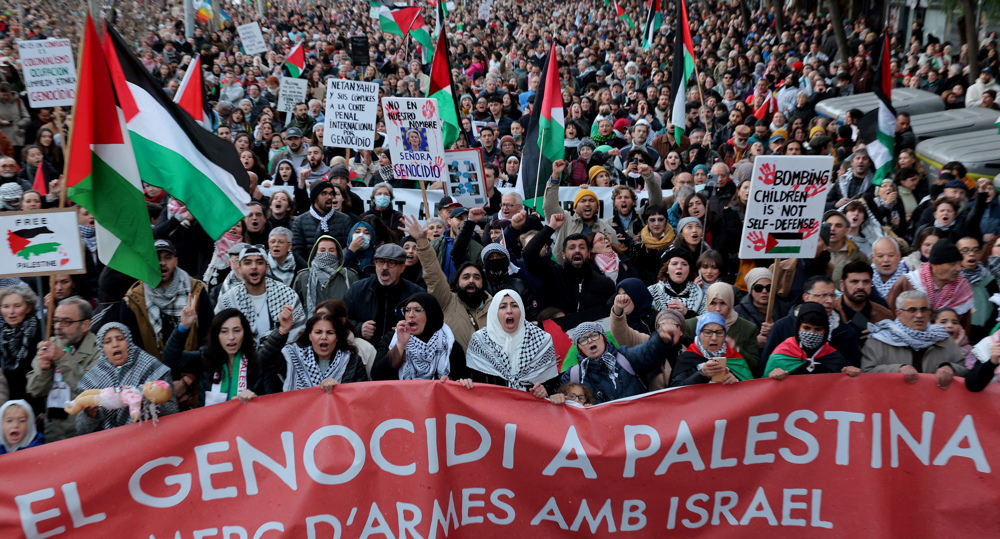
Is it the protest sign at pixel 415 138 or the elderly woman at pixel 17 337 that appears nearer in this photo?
the elderly woman at pixel 17 337

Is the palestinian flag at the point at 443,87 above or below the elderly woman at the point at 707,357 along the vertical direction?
above

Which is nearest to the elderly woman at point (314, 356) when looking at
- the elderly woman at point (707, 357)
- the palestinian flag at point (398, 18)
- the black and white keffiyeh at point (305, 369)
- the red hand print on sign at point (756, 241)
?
the black and white keffiyeh at point (305, 369)

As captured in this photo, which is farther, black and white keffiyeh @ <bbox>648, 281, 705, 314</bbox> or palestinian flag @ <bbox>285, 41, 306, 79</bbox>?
palestinian flag @ <bbox>285, 41, 306, 79</bbox>

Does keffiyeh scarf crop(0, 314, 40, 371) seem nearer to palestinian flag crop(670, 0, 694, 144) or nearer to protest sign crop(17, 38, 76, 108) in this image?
protest sign crop(17, 38, 76, 108)

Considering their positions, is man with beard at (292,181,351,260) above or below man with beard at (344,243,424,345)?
above

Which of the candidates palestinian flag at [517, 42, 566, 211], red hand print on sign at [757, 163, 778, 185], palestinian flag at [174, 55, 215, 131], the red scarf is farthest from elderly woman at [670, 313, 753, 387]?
palestinian flag at [174, 55, 215, 131]

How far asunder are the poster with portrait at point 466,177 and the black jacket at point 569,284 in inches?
110

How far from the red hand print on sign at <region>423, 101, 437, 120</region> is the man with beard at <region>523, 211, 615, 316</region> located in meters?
2.14

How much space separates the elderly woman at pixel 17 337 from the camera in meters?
5.48

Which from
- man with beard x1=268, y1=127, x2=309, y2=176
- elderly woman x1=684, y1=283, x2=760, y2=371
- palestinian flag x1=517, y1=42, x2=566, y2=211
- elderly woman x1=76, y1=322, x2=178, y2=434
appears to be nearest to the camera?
elderly woman x1=76, y1=322, x2=178, y2=434

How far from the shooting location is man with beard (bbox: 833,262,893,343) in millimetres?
5938

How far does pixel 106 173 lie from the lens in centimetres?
535

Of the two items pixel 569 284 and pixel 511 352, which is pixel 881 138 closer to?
pixel 569 284

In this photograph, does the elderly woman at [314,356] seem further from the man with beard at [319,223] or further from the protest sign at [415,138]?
the protest sign at [415,138]
